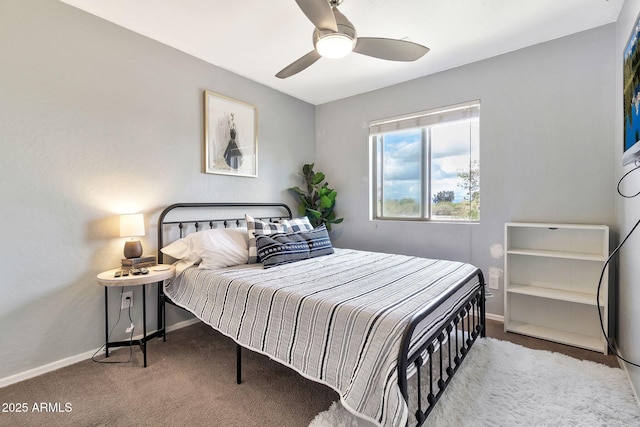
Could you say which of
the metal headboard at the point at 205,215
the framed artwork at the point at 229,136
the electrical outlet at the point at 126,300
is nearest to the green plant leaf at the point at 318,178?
the metal headboard at the point at 205,215

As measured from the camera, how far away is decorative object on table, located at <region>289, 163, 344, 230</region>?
381 centimetres

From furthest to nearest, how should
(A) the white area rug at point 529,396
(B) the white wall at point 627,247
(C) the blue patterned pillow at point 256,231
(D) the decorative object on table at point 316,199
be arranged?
(D) the decorative object on table at point 316,199 < (C) the blue patterned pillow at point 256,231 < (B) the white wall at point 627,247 < (A) the white area rug at point 529,396

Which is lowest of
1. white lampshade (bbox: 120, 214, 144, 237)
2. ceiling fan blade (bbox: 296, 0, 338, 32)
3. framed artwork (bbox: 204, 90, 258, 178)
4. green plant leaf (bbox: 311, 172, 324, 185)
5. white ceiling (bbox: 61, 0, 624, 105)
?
white lampshade (bbox: 120, 214, 144, 237)

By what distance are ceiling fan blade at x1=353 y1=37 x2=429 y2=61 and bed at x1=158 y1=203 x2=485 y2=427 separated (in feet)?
5.11

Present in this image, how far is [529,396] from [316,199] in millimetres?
2875

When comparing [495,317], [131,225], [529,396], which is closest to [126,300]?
[131,225]

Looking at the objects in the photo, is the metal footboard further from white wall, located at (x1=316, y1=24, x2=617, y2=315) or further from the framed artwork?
the framed artwork

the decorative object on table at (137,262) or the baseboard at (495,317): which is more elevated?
the decorative object on table at (137,262)

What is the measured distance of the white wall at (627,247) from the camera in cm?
172

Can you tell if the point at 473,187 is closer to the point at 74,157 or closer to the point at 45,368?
the point at 74,157

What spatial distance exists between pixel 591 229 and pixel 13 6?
4.45 m

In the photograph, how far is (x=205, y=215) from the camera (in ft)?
9.57

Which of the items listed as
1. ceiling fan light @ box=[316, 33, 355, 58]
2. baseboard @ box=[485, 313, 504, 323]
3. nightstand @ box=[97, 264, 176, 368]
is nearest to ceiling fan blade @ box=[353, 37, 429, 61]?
ceiling fan light @ box=[316, 33, 355, 58]

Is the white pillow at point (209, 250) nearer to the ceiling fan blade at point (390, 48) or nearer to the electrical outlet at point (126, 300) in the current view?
the electrical outlet at point (126, 300)
